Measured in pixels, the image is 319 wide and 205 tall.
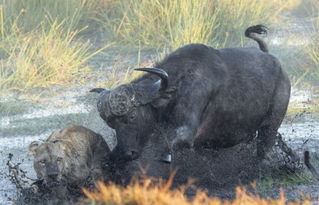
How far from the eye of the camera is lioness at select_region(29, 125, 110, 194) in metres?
5.67

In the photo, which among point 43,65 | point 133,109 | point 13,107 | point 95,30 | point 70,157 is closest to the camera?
point 70,157

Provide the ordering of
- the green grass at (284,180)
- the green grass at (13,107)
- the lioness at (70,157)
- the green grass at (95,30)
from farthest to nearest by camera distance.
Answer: the green grass at (95,30) < the green grass at (13,107) < the green grass at (284,180) < the lioness at (70,157)

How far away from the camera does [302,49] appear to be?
11664 millimetres

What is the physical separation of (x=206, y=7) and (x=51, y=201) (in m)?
6.25

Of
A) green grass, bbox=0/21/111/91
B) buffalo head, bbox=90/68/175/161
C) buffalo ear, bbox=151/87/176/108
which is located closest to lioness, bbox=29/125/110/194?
buffalo head, bbox=90/68/175/161

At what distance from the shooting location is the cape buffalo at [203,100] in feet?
19.3

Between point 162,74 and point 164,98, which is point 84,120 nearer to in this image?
point 164,98

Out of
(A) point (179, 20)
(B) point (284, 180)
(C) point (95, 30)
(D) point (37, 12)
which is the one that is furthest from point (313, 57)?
(B) point (284, 180)

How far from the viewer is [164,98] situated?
6.03m

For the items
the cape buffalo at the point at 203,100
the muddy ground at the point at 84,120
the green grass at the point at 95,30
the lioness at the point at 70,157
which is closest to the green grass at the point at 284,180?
the muddy ground at the point at 84,120

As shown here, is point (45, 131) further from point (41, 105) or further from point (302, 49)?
point (302, 49)

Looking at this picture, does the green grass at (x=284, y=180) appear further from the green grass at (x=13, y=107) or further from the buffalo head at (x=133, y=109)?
the green grass at (x=13, y=107)

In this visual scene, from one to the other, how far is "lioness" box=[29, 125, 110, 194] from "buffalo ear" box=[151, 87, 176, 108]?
530 mm

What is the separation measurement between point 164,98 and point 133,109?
265 millimetres
